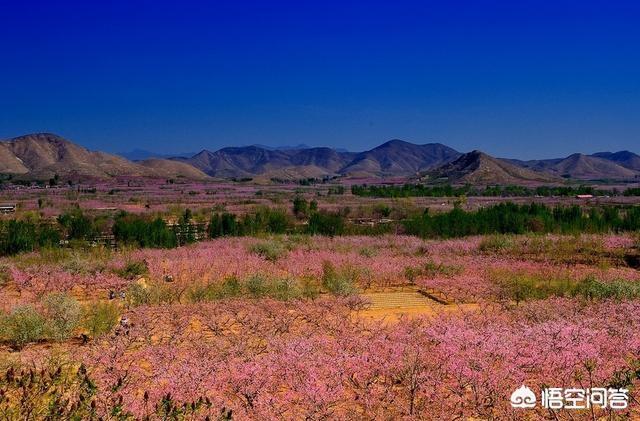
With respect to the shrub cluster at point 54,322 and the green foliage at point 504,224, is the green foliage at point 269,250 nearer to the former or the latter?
the shrub cluster at point 54,322

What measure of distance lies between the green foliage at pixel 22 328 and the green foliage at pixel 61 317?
0.67ft

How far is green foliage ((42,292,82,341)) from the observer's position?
10.3 m

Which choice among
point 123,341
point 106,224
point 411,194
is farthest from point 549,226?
point 411,194

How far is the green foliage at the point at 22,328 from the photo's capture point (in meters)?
10.1

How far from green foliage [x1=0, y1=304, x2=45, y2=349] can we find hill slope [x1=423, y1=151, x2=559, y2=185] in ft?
355

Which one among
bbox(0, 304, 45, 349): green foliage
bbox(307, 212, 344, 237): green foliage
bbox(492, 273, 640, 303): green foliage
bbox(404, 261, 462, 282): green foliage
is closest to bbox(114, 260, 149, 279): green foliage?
bbox(0, 304, 45, 349): green foliage

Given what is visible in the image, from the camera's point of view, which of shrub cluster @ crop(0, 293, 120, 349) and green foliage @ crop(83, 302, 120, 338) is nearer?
shrub cluster @ crop(0, 293, 120, 349)

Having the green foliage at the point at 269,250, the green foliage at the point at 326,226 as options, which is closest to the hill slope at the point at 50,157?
the green foliage at the point at 326,226

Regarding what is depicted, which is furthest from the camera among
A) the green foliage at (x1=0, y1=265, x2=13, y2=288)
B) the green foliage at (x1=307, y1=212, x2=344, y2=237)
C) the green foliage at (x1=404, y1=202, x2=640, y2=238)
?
the green foliage at (x1=307, y1=212, x2=344, y2=237)

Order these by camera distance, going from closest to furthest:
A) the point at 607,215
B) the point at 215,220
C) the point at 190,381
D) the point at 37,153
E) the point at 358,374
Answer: the point at 190,381 < the point at 358,374 < the point at 215,220 < the point at 607,215 < the point at 37,153

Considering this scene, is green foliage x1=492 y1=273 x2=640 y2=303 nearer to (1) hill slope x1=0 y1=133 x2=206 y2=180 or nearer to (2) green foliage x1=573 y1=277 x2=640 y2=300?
(2) green foliage x1=573 y1=277 x2=640 y2=300

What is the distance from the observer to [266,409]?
6.32 metres

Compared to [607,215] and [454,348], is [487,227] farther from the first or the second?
[454,348]

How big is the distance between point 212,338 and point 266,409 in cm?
386
